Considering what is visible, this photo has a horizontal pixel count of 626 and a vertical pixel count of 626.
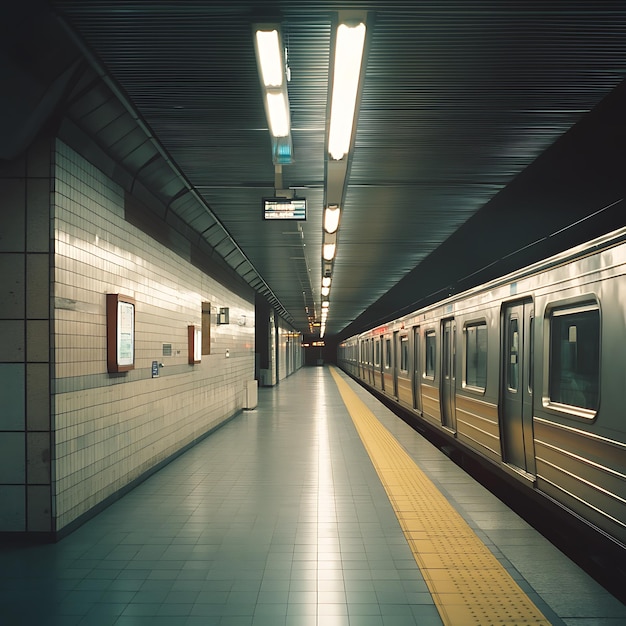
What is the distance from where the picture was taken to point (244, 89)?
423cm

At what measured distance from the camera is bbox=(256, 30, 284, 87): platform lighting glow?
11.0ft

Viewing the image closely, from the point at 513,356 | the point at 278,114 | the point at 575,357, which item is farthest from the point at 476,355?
the point at 278,114

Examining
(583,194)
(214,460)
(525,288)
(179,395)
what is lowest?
(214,460)

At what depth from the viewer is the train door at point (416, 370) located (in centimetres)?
1112

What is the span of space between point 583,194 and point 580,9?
6660 millimetres

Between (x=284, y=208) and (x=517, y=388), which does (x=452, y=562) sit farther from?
(x=284, y=208)

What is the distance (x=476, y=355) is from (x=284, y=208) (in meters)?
3.02

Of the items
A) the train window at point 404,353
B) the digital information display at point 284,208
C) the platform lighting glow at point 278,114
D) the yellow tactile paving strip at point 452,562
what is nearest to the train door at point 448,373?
the yellow tactile paving strip at point 452,562

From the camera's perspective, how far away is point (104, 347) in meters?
5.58

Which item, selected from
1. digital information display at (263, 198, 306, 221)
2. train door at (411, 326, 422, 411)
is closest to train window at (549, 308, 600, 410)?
digital information display at (263, 198, 306, 221)

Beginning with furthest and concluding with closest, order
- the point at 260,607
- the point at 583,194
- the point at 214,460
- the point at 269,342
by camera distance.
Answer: the point at 269,342 < the point at 583,194 < the point at 214,460 < the point at 260,607

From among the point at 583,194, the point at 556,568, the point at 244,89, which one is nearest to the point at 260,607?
the point at 556,568

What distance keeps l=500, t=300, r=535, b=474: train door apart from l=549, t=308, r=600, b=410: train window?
45 cm

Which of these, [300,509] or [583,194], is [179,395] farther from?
[583,194]
